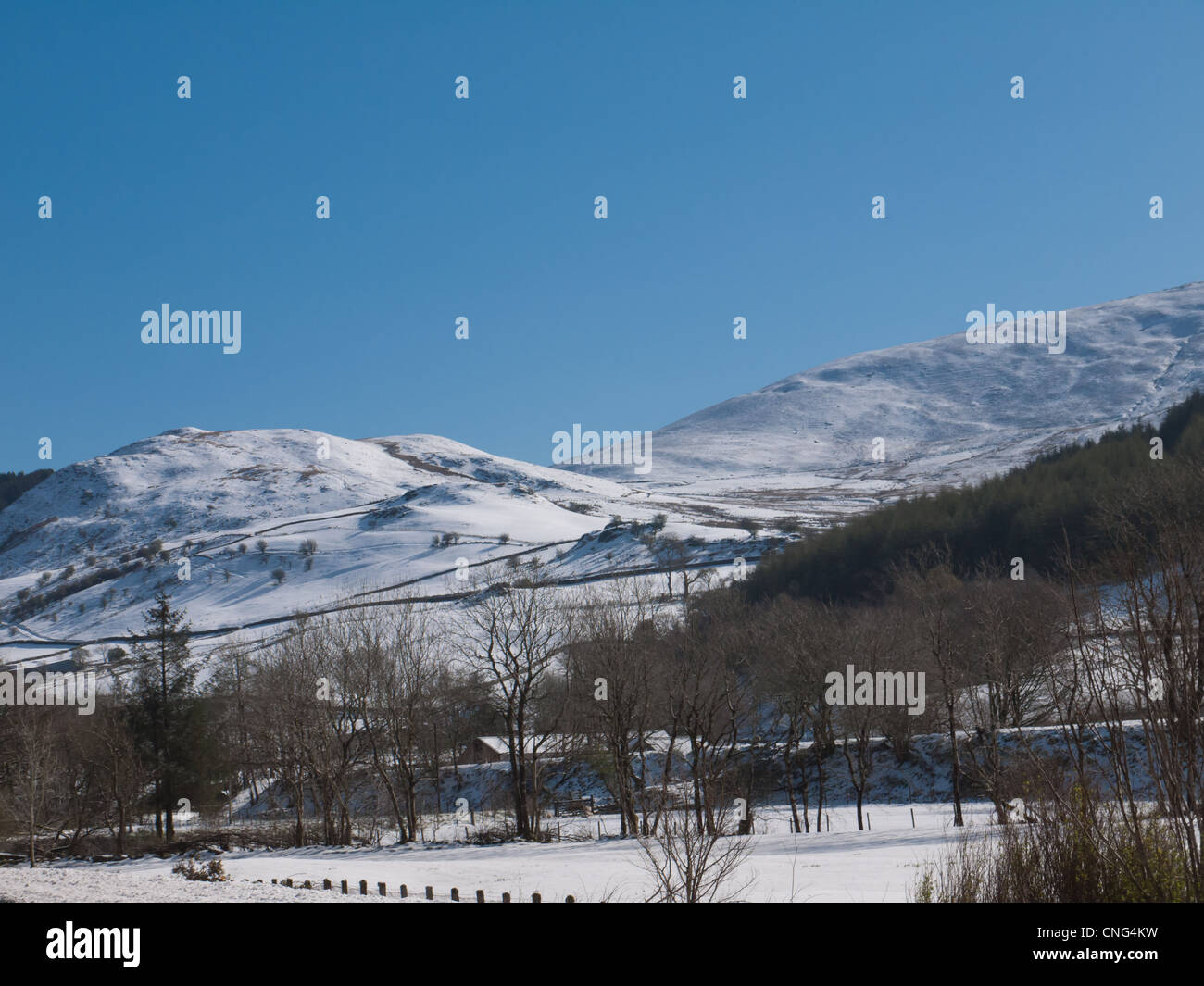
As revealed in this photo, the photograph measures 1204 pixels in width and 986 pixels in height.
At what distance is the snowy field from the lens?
17.5m

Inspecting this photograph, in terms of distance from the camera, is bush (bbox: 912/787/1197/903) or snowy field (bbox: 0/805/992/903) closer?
bush (bbox: 912/787/1197/903)

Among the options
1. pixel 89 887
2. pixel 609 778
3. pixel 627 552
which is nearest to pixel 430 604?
pixel 627 552

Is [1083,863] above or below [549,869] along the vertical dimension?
above

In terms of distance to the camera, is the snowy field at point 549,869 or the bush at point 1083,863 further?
the snowy field at point 549,869

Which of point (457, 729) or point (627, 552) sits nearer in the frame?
point (457, 729)

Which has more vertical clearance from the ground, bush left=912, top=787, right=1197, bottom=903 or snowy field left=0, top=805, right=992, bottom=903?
bush left=912, top=787, right=1197, bottom=903

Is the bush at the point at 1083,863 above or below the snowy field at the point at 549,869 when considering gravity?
above

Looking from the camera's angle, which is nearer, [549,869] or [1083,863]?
[1083,863]

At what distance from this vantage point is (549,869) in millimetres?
27531

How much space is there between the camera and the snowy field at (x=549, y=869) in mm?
17469

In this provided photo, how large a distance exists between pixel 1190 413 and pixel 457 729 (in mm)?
91578

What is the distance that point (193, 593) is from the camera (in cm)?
16425
